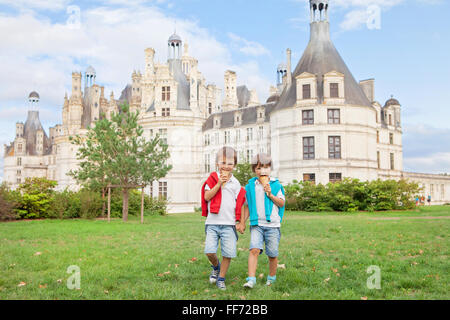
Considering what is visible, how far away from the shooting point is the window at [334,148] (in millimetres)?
37562

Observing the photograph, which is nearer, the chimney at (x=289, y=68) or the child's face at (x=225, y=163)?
the child's face at (x=225, y=163)

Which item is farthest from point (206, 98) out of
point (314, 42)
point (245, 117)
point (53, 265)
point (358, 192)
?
point (53, 265)

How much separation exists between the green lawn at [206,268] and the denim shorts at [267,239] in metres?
0.55

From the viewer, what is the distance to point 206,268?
26.2 ft

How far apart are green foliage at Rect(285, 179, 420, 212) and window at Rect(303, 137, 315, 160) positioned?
705 centimetres

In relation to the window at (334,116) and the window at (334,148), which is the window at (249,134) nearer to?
the window at (334,116)

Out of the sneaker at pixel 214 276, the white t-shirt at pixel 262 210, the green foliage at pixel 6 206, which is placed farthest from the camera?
the green foliage at pixel 6 206

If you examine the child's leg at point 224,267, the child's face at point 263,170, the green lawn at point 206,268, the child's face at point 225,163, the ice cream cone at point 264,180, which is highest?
the child's face at point 225,163


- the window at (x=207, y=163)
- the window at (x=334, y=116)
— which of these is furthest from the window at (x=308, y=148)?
the window at (x=207, y=163)

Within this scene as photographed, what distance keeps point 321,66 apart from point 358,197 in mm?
15035

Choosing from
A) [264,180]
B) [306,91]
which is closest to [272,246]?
[264,180]

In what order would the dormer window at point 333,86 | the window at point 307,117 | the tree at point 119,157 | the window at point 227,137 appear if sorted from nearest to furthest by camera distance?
the tree at point 119,157 < the dormer window at point 333,86 < the window at point 307,117 < the window at point 227,137

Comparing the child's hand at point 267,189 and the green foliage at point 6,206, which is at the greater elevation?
the child's hand at point 267,189
